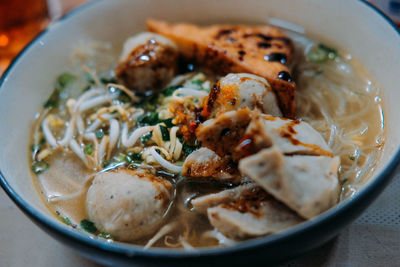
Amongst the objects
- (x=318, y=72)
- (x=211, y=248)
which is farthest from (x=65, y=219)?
(x=318, y=72)

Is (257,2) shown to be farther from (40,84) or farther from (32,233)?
(32,233)

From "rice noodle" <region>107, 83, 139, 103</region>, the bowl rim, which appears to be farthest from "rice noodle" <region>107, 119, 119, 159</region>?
the bowl rim

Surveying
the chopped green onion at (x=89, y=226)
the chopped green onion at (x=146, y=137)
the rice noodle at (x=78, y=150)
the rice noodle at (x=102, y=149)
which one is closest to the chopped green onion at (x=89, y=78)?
the rice noodle at (x=78, y=150)

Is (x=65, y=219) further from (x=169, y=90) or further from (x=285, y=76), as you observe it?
(x=285, y=76)

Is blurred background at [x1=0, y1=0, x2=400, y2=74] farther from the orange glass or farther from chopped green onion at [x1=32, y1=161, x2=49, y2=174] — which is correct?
chopped green onion at [x1=32, y1=161, x2=49, y2=174]

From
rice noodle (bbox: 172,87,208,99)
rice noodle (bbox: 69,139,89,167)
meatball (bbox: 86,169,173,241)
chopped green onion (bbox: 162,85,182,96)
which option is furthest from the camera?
chopped green onion (bbox: 162,85,182,96)

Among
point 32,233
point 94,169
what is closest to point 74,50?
point 94,169
